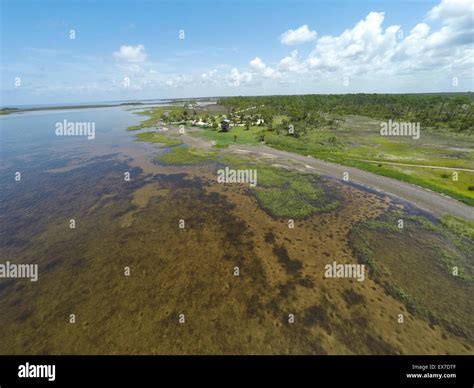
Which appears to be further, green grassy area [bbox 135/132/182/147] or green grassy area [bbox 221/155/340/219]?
green grassy area [bbox 135/132/182/147]

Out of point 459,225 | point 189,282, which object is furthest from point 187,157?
point 459,225

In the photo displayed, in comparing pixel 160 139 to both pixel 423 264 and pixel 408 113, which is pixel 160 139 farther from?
pixel 408 113

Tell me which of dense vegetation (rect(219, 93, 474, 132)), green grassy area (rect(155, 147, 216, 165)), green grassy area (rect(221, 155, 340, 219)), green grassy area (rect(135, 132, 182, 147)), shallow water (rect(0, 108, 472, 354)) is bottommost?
shallow water (rect(0, 108, 472, 354))

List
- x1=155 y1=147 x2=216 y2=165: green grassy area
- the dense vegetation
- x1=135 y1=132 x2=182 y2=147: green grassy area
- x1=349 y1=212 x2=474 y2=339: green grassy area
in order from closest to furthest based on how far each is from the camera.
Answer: x1=349 y1=212 x2=474 y2=339: green grassy area
x1=155 y1=147 x2=216 y2=165: green grassy area
x1=135 y1=132 x2=182 y2=147: green grassy area
the dense vegetation

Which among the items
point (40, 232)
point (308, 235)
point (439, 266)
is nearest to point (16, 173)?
point (40, 232)

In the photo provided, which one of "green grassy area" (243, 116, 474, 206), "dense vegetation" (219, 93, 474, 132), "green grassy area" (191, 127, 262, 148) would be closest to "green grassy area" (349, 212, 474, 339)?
"green grassy area" (243, 116, 474, 206)

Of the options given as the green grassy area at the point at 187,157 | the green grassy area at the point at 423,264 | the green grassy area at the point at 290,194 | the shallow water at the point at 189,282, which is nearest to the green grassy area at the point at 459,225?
the green grassy area at the point at 423,264

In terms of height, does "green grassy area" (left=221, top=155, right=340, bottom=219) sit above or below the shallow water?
above

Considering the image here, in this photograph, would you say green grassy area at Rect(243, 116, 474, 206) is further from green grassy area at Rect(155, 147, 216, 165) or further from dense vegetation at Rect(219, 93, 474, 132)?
green grassy area at Rect(155, 147, 216, 165)
